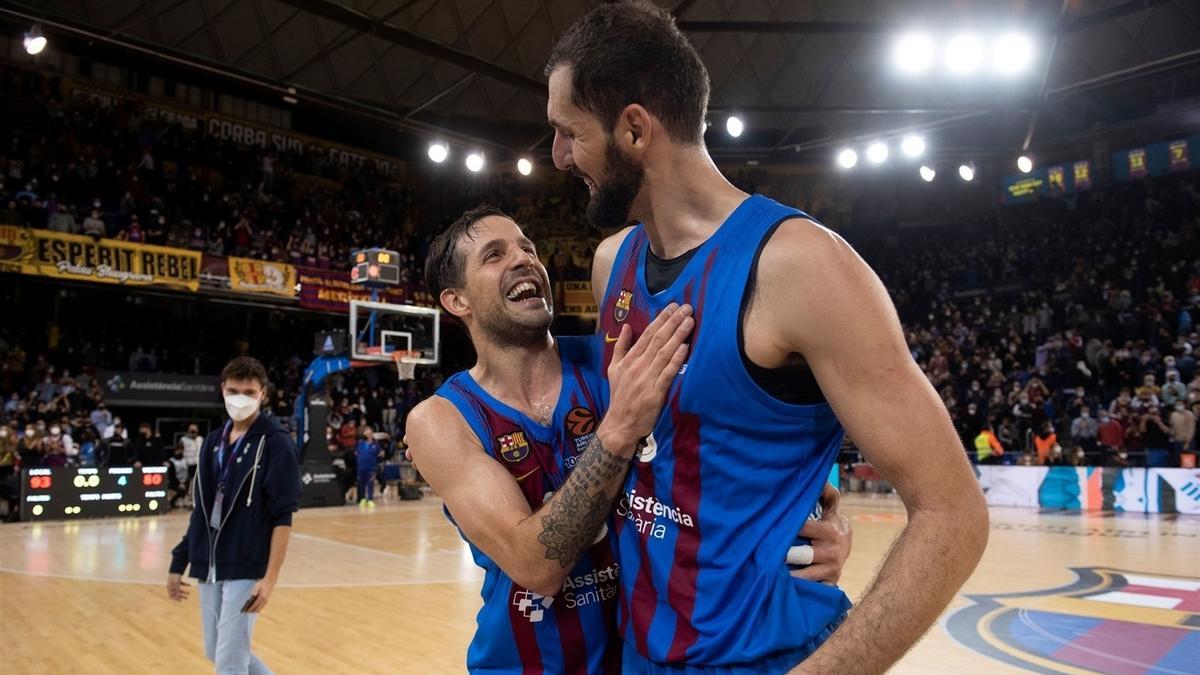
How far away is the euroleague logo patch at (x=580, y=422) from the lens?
2.46 meters

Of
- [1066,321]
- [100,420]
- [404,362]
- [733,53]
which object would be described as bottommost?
[100,420]

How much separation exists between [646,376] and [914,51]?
17218 millimetres

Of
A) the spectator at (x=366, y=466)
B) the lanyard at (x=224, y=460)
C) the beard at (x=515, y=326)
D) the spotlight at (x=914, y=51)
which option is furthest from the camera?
the spectator at (x=366, y=466)

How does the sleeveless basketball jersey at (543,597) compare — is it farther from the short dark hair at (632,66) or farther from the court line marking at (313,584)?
the court line marking at (313,584)

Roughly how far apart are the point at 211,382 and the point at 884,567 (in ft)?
74.6

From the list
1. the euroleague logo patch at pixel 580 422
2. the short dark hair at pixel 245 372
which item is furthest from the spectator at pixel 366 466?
the euroleague logo patch at pixel 580 422

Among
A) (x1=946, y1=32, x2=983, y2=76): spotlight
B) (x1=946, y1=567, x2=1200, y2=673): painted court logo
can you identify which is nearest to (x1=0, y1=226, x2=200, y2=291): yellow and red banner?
(x1=946, y1=32, x2=983, y2=76): spotlight

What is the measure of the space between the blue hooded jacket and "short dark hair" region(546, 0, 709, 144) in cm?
342

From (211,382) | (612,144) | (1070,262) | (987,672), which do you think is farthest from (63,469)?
(1070,262)

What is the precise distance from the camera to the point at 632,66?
174 cm

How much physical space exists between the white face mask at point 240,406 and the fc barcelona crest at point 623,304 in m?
3.61

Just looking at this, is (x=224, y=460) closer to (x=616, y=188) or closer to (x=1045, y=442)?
(x=616, y=188)

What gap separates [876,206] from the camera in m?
31.9

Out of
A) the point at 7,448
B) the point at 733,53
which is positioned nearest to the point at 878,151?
the point at 733,53
